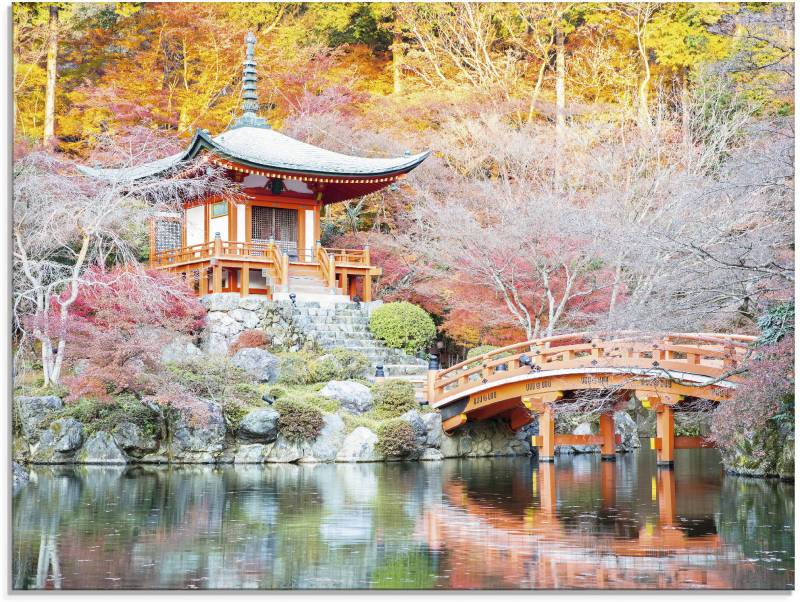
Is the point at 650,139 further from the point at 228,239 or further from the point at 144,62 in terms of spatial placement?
the point at 144,62

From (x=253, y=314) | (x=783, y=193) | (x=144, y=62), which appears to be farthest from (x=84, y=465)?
(x=144, y=62)

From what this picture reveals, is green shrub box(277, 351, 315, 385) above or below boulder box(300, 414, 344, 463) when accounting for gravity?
above

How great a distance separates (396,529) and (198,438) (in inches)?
256

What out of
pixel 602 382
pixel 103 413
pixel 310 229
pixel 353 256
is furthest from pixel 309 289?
pixel 602 382

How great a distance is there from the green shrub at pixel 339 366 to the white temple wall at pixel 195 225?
5048 millimetres

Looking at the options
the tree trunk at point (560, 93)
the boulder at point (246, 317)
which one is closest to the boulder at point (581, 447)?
the boulder at point (246, 317)

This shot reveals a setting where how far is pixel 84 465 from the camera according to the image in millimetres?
15102

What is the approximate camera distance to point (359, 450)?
1603cm

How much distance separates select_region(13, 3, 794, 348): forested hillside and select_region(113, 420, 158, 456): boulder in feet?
17.1

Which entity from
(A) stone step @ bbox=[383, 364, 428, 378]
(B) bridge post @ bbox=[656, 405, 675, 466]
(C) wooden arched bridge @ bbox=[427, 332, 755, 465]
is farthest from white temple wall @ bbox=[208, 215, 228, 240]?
(B) bridge post @ bbox=[656, 405, 675, 466]

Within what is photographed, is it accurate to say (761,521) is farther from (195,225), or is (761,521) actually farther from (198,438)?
(195,225)

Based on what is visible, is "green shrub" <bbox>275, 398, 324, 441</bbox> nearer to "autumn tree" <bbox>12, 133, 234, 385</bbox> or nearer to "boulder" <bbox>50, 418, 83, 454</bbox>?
"boulder" <bbox>50, 418, 83, 454</bbox>

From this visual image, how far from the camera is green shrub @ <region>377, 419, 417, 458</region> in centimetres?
1611

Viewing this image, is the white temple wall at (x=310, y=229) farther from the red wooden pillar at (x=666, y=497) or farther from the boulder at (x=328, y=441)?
the red wooden pillar at (x=666, y=497)
